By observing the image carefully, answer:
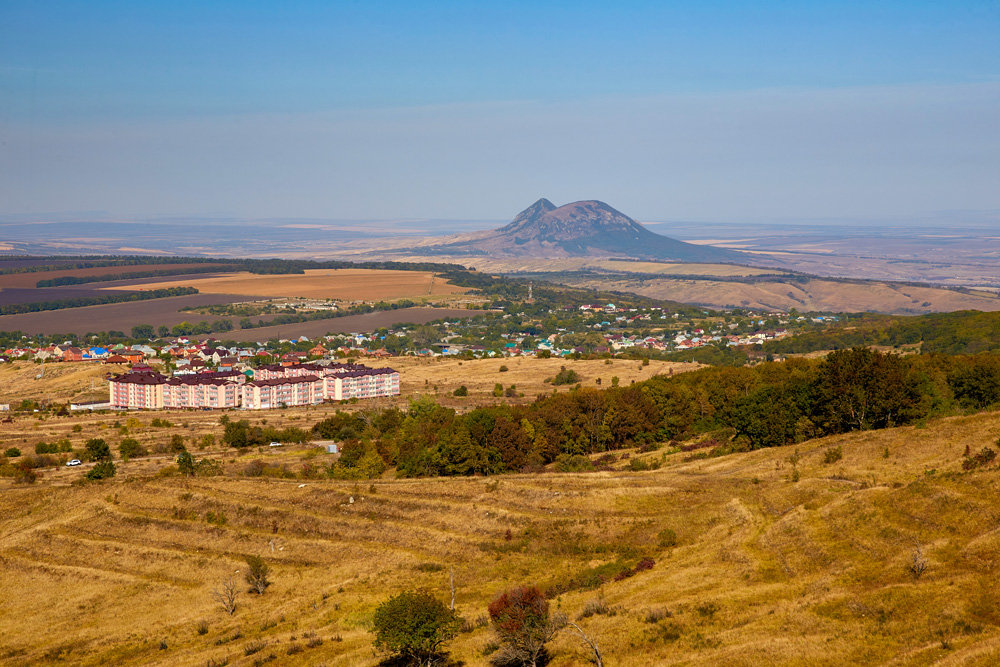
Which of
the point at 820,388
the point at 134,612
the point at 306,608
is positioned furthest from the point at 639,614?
the point at 820,388

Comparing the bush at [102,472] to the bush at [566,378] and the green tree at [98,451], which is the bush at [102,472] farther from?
the bush at [566,378]

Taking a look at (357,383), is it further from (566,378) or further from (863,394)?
(863,394)

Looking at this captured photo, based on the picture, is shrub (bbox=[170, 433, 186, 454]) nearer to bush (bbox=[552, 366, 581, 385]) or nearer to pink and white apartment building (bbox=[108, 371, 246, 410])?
pink and white apartment building (bbox=[108, 371, 246, 410])

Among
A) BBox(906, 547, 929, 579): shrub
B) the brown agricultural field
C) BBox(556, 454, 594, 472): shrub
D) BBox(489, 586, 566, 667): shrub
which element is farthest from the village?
BBox(906, 547, 929, 579): shrub

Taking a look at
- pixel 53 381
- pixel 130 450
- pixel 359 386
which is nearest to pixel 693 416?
pixel 130 450

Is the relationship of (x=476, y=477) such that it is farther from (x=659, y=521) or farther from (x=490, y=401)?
(x=490, y=401)

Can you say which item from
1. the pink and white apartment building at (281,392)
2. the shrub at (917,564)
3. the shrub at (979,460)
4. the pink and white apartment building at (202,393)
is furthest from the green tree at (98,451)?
the shrub at (979,460)
